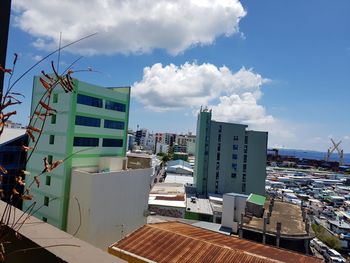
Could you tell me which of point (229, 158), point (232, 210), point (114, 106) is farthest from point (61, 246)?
point (229, 158)

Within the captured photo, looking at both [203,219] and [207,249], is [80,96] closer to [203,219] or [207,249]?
[207,249]

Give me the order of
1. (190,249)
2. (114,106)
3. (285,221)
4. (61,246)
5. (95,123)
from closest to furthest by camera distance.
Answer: (61,246) → (190,249) → (95,123) → (114,106) → (285,221)

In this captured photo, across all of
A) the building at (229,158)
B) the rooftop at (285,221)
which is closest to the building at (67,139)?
the rooftop at (285,221)

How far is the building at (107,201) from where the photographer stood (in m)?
10.7

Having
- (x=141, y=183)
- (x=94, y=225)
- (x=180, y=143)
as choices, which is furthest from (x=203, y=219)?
(x=180, y=143)

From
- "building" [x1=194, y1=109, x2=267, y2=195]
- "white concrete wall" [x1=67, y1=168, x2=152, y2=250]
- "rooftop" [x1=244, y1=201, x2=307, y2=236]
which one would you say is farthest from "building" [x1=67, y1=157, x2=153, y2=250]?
"building" [x1=194, y1=109, x2=267, y2=195]

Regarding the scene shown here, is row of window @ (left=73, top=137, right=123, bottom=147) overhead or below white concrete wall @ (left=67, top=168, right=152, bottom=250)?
overhead

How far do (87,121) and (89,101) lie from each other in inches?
33.9

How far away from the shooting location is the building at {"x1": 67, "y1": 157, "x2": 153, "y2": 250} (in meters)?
10.7

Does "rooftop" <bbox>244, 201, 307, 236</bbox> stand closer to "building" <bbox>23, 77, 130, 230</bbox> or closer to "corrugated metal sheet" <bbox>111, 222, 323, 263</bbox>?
"corrugated metal sheet" <bbox>111, 222, 323, 263</bbox>

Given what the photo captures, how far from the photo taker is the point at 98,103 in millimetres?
12695

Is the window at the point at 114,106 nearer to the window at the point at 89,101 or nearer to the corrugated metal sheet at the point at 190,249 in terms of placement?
the window at the point at 89,101

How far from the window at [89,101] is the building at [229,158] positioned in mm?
18611

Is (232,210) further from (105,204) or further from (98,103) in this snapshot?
(98,103)
